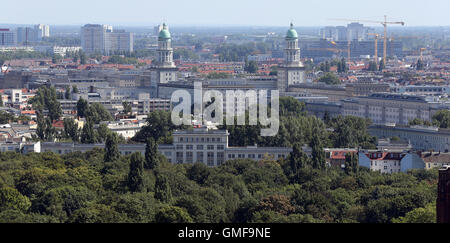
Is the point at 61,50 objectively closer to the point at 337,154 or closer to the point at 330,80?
the point at 330,80

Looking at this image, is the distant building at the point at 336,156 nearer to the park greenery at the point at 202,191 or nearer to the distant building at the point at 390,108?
the park greenery at the point at 202,191

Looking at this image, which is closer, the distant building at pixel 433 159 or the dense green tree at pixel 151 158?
the dense green tree at pixel 151 158

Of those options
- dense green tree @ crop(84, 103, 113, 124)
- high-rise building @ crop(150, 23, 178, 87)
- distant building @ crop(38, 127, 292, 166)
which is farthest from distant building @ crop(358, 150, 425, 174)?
high-rise building @ crop(150, 23, 178, 87)

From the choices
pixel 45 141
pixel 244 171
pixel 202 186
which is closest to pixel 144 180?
pixel 202 186

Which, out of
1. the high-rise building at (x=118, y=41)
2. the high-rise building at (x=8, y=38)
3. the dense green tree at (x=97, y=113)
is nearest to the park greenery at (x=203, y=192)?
the dense green tree at (x=97, y=113)
